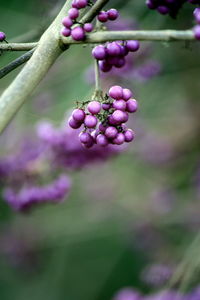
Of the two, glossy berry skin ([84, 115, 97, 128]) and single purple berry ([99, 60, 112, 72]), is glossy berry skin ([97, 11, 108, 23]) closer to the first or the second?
single purple berry ([99, 60, 112, 72])

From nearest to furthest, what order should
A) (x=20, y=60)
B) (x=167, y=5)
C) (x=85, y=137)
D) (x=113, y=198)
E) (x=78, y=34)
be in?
(x=78, y=34) < (x=20, y=60) < (x=85, y=137) < (x=167, y=5) < (x=113, y=198)

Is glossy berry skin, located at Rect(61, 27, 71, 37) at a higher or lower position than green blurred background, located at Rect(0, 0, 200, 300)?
higher

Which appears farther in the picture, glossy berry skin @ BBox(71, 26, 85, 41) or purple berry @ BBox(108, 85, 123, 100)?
purple berry @ BBox(108, 85, 123, 100)

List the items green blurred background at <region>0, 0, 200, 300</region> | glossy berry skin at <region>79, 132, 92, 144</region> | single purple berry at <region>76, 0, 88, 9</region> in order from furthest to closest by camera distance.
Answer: green blurred background at <region>0, 0, 200, 300</region>, glossy berry skin at <region>79, 132, 92, 144</region>, single purple berry at <region>76, 0, 88, 9</region>

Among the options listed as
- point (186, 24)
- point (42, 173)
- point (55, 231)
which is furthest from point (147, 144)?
point (42, 173)

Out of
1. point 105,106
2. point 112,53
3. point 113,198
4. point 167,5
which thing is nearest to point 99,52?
point 112,53

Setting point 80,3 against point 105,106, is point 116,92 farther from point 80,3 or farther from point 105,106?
point 80,3

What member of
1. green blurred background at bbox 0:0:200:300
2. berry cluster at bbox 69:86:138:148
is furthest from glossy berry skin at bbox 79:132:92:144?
green blurred background at bbox 0:0:200:300
